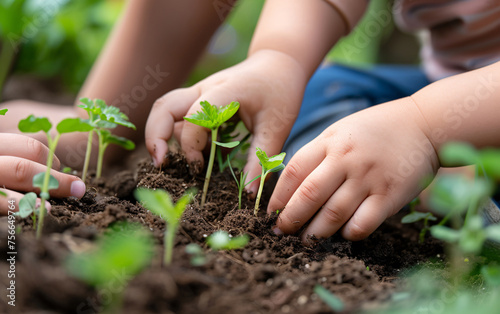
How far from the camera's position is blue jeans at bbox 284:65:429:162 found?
58.7 inches

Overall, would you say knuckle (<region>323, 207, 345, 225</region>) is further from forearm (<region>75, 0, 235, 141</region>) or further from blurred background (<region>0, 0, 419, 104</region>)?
blurred background (<region>0, 0, 419, 104</region>)

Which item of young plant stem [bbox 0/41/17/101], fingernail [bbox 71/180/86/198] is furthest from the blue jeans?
young plant stem [bbox 0/41/17/101]

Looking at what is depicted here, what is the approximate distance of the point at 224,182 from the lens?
1061 mm

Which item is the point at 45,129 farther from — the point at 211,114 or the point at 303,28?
the point at 303,28

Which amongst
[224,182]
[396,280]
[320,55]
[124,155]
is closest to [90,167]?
[124,155]

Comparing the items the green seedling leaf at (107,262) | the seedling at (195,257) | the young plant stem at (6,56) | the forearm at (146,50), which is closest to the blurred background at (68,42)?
the young plant stem at (6,56)

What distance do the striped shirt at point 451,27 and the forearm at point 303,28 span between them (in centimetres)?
2

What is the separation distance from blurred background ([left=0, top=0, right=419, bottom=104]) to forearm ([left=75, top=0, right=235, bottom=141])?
0.24m

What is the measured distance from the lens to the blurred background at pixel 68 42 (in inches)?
89.3

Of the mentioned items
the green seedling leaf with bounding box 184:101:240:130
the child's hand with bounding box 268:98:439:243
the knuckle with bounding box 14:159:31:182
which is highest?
the green seedling leaf with bounding box 184:101:240:130

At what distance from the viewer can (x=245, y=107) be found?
1.11 metres

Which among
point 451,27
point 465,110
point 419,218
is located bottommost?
point 419,218

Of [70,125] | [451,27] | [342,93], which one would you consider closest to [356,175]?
[70,125]

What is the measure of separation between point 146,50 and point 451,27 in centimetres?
113
